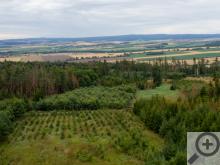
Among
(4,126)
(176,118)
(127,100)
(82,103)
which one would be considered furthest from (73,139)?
(127,100)

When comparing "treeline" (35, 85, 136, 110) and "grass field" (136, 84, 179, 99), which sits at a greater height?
"treeline" (35, 85, 136, 110)

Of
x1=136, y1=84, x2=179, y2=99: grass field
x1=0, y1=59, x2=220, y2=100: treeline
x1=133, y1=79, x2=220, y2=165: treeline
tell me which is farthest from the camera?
x1=0, y1=59, x2=220, y2=100: treeline

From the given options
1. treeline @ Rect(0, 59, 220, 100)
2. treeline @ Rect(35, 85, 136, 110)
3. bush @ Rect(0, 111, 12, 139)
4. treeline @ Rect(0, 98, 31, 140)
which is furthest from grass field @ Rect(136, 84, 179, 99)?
bush @ Rect(0, 111, 12, 139)

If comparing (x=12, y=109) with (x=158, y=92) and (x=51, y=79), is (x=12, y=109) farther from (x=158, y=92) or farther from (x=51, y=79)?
(x=158, y=92)

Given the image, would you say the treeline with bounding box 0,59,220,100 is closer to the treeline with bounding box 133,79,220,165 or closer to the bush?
the bush

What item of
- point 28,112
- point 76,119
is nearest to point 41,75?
point 28,112

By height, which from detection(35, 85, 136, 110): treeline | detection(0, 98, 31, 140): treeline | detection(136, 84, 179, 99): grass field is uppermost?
detection(0, 98, 31, 140): treeline

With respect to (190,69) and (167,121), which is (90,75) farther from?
(167,121)
